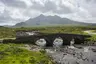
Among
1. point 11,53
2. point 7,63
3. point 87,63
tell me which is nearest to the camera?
point 7,63

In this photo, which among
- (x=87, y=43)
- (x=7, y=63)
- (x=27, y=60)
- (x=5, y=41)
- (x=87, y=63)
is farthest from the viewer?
(x=87, y=43)

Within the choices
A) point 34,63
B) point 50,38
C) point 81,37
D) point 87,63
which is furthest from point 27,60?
point 81,37

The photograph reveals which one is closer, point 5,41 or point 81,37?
point 5,41

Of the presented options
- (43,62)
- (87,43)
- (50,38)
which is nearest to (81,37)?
(87,43)

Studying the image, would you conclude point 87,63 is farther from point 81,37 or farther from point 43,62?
point 81,37

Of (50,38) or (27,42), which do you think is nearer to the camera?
(27,42)

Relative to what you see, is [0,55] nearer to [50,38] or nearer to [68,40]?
[50,38]

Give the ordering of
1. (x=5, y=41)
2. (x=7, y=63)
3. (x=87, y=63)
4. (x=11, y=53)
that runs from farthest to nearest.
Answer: (x=5, y=41), (x=11, y=53), (x=87, y=63), (x=7, y=63)

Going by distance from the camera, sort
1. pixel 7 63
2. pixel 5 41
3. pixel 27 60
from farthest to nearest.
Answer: pixel 5 41, pixel 27 60, pixel 7 63
